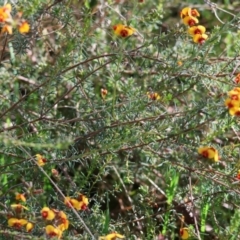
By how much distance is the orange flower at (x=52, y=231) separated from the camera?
5.40 feet

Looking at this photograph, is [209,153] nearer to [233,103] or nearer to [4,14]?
[233,103]

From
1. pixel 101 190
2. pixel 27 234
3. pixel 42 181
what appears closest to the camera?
pixel 27 234

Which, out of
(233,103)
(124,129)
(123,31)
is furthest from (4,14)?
(233,103)

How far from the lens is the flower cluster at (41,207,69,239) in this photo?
5.42ft

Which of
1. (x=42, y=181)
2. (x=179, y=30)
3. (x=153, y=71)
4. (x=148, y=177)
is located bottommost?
(x=148, y=177)

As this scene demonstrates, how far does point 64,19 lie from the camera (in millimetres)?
2145

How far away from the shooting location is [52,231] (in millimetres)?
1649

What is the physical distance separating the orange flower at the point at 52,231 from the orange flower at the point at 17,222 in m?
0.10

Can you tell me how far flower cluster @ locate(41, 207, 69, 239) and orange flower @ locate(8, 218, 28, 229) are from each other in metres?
0.08

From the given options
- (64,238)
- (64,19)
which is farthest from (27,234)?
(64,19)

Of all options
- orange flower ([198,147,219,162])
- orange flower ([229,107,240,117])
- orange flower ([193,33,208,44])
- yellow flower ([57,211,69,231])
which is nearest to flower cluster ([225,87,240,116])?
orange flower ([229,107,240,117])

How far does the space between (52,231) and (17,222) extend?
0.15 m

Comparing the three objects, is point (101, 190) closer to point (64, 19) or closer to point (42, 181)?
point (42, 181)

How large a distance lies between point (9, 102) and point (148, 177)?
2.35 feet
